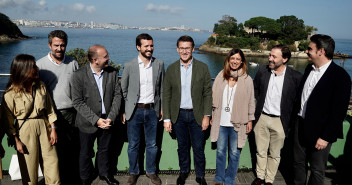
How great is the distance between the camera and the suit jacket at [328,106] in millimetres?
2469

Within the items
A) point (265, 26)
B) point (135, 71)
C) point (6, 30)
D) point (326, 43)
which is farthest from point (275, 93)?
point (6, 30)

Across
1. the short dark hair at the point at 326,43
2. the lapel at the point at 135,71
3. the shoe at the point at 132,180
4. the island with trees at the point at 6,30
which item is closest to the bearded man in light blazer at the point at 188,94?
the lapel at the point at 135,71

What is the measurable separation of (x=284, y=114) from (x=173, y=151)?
1.60m

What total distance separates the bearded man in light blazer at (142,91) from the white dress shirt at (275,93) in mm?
1354

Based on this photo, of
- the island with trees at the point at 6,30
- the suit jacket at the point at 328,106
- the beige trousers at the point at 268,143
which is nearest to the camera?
the suit jacket at the point at 328,106

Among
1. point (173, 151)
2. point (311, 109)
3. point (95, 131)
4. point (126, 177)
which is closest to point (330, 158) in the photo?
point (311, 109)

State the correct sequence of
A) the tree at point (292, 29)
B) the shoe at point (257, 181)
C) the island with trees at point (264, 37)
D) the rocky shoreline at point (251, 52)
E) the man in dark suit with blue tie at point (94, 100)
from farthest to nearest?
the tree at point (292, 29) < the island with trees at point (264, 37) < the rocky shoreline at point (251, 52) < the shoe at point (257, 181) < the man in dark suit with blue tie at point (94, 100)

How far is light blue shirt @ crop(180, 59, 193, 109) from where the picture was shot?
292cm

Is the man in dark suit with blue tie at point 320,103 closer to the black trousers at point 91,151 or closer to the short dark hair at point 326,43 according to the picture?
the short dark hair at point 326,43

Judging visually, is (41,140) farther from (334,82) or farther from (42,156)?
(334,82)

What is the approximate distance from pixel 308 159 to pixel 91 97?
2.68 meters

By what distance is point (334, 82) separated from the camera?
2498mm

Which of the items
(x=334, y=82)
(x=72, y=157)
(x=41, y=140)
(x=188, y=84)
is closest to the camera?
(x=334, y=82)

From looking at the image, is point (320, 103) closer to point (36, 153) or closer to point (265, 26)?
point (36, 153)
